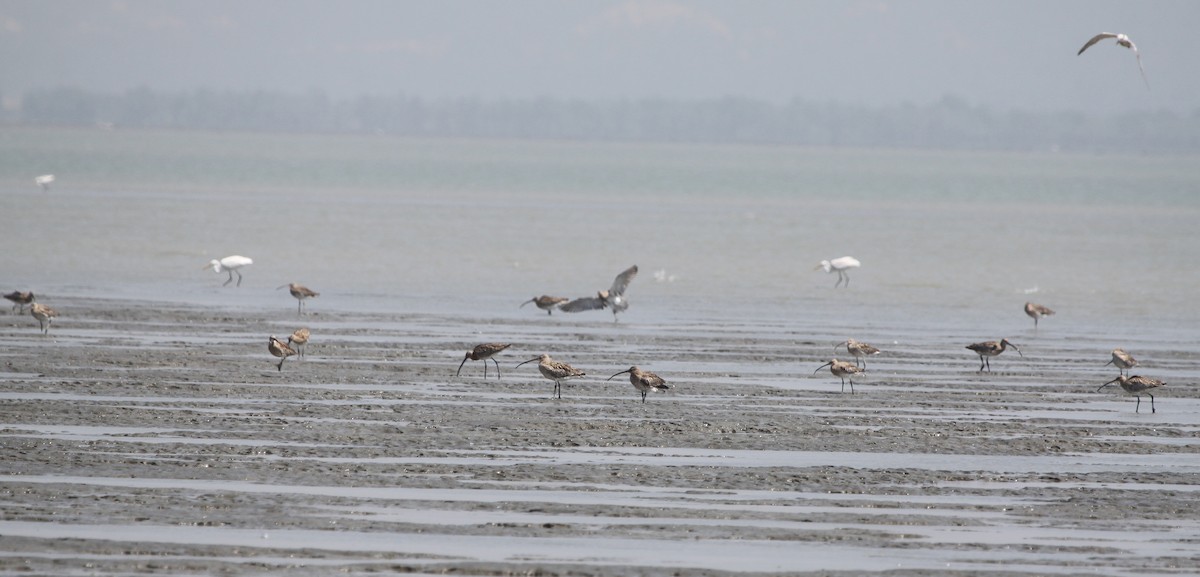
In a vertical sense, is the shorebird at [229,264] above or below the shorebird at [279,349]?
above

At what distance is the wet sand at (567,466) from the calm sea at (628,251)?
7.71 m

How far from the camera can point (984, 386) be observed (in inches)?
720

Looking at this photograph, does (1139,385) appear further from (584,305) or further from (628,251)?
(628,251)

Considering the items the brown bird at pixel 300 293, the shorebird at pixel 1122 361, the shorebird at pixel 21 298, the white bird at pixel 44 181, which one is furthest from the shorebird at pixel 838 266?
the white bird at pixel 44 181

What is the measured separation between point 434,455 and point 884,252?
118ft

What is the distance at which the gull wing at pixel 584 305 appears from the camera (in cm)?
2466

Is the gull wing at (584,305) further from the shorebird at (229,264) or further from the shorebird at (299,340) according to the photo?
the shorebird at (229,264)

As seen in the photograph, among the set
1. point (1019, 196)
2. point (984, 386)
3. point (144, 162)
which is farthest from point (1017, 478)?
point (144, 162)

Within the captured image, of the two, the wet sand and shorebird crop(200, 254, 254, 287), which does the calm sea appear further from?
the wet sand

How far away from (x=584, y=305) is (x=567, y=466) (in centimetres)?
1236

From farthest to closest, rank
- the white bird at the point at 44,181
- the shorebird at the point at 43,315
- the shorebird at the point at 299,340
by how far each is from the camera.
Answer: the white bird at the point at 44,181
the shorebird at the point at 43,315
the shorebird at the point at 299,340

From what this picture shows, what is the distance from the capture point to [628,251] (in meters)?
45.3

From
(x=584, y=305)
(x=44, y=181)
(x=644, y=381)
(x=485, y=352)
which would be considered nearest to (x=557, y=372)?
(x=644, y=381)

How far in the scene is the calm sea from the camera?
28281 millimetres
